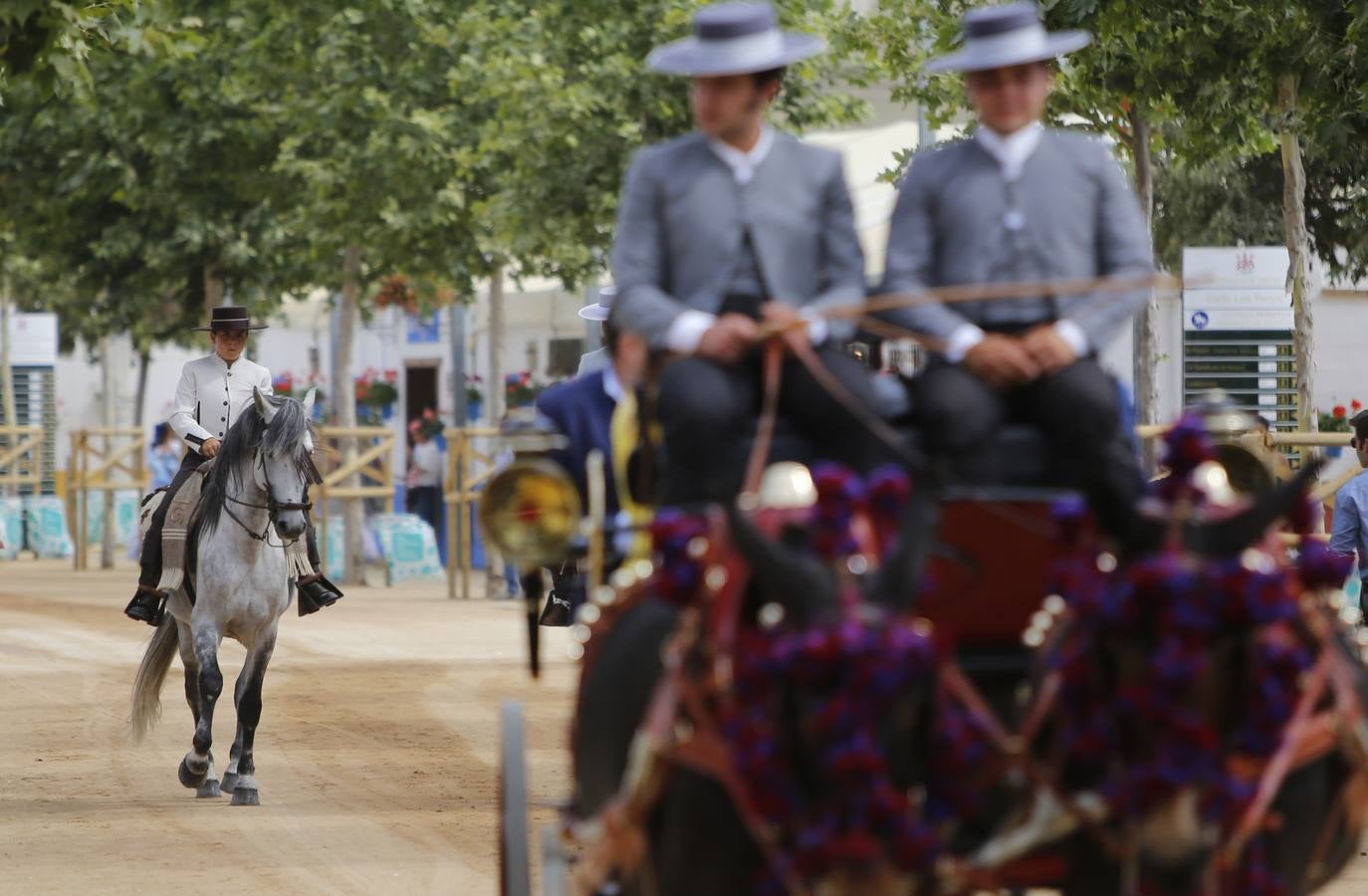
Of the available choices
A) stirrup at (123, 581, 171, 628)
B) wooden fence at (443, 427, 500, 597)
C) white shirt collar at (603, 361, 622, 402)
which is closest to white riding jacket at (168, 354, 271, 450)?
stirrup at (123, 581, 171, 628)

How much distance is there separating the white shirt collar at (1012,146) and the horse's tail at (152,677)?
8.95 m

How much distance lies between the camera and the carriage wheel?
6.69m

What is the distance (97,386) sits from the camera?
6406 centimetres

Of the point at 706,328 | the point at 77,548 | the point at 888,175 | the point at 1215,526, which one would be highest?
the point at 888,175

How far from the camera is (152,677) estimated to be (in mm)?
14305

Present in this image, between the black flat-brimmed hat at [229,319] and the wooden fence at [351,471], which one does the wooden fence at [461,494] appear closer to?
the wooden fence at [351,471]

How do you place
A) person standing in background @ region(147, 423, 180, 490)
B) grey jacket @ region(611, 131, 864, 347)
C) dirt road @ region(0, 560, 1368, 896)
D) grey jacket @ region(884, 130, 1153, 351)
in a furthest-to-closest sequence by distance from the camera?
person standing in background @ region(147, 423, 180, 490)
dirt road @ region(0, 560, 1368, 896)
grey jacket @ region(611, 131, 864, 347)
grey jacket @ region(884, 130, 1153, 351)

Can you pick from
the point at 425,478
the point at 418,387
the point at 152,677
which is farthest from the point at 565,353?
the point at 152,677

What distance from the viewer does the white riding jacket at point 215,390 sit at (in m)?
14.6

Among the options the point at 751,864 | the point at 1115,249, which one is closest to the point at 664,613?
the point at 751,864

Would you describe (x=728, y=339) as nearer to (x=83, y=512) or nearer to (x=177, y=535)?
(x=177, y=535)

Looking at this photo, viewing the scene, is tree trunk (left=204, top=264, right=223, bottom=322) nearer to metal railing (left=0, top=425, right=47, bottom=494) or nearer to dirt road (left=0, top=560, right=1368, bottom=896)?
metal railing (left=0, top=425, right=47, bottom=494)

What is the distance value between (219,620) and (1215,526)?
372 inches

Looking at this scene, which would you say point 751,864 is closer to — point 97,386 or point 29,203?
point 29,203
